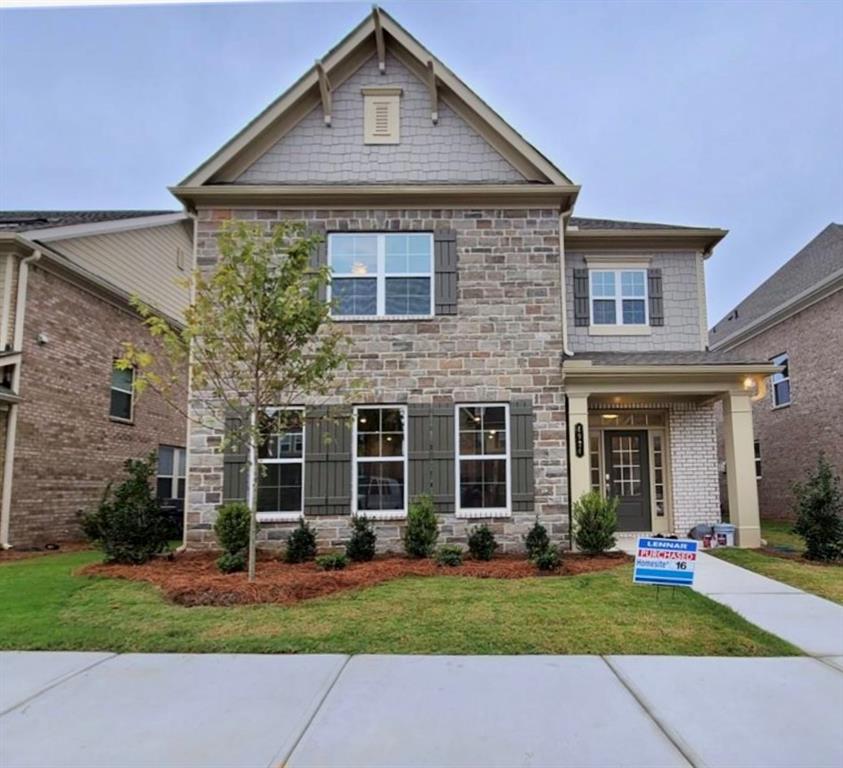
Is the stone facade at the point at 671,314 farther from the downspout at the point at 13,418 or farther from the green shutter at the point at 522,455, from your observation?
the downspout at the point at 13,418

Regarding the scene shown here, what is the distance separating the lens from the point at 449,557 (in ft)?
29.2

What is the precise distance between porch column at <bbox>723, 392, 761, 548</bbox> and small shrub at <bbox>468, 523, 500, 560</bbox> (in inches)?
178

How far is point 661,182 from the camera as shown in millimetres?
52719

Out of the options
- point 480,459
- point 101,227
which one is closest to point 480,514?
point 480,459

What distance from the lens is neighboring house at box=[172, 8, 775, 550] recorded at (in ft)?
33.4

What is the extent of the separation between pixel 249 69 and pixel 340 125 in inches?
71.1

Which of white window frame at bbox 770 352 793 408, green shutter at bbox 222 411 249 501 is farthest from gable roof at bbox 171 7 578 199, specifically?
white window frame at bbox 770 352 793 408

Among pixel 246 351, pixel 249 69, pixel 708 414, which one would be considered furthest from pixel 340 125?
pixel 708 414

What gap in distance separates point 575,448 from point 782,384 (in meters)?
10.2

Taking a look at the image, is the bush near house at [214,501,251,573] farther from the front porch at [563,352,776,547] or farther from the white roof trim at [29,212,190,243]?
the white roof trim at [29,212,190,243]

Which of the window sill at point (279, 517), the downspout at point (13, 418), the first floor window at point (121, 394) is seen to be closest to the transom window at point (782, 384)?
the window sill at point (279, 517)

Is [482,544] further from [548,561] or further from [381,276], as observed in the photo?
[381,276]

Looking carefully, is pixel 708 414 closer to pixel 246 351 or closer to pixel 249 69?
pixel 246 351

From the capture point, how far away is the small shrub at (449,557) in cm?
888
